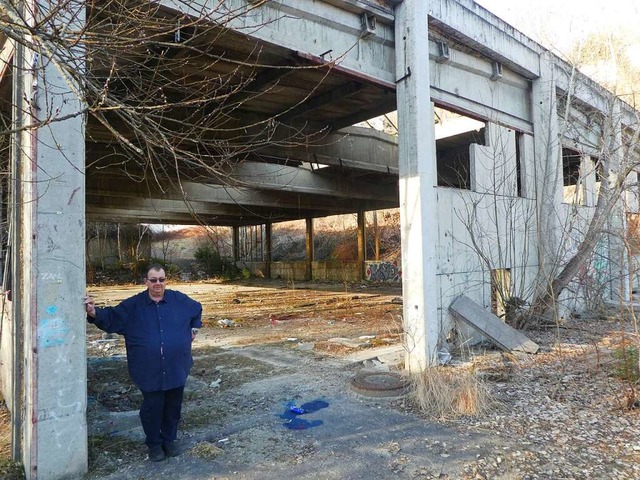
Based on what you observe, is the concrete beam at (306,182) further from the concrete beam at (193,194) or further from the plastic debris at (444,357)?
the plastic debris at (444,357)

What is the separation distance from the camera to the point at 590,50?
10.6 metres

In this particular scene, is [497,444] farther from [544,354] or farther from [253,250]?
[253,250]

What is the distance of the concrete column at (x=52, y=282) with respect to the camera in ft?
11.1

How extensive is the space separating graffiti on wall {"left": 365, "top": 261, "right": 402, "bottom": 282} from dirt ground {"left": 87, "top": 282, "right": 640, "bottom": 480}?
14343 millimetres

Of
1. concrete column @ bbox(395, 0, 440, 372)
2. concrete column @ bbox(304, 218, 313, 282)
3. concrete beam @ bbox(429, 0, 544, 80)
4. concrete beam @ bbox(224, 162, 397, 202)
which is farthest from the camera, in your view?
concrete column @ bbox(304, 218, 313, 282)

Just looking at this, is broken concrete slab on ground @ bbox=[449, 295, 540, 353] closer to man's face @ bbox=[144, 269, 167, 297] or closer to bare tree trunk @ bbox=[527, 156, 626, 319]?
bare tree trunk @ bbox=[527, 156, 626, 319]

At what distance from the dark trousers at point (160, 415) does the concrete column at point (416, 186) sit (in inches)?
143

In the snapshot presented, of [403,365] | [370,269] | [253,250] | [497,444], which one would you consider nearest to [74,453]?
[497,444]

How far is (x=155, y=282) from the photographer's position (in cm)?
384

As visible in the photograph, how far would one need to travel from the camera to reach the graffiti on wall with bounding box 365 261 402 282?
73.6 feet

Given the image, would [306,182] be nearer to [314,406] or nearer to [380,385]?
[380,385]

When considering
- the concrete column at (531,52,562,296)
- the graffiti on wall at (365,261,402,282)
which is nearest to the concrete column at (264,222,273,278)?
the graffiti on wall at (365,261,402,282)

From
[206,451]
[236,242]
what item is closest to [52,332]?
[206,451]

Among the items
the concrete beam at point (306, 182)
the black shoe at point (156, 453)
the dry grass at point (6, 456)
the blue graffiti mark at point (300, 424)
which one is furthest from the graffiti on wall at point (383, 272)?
the black shoe at point (156, 453)
